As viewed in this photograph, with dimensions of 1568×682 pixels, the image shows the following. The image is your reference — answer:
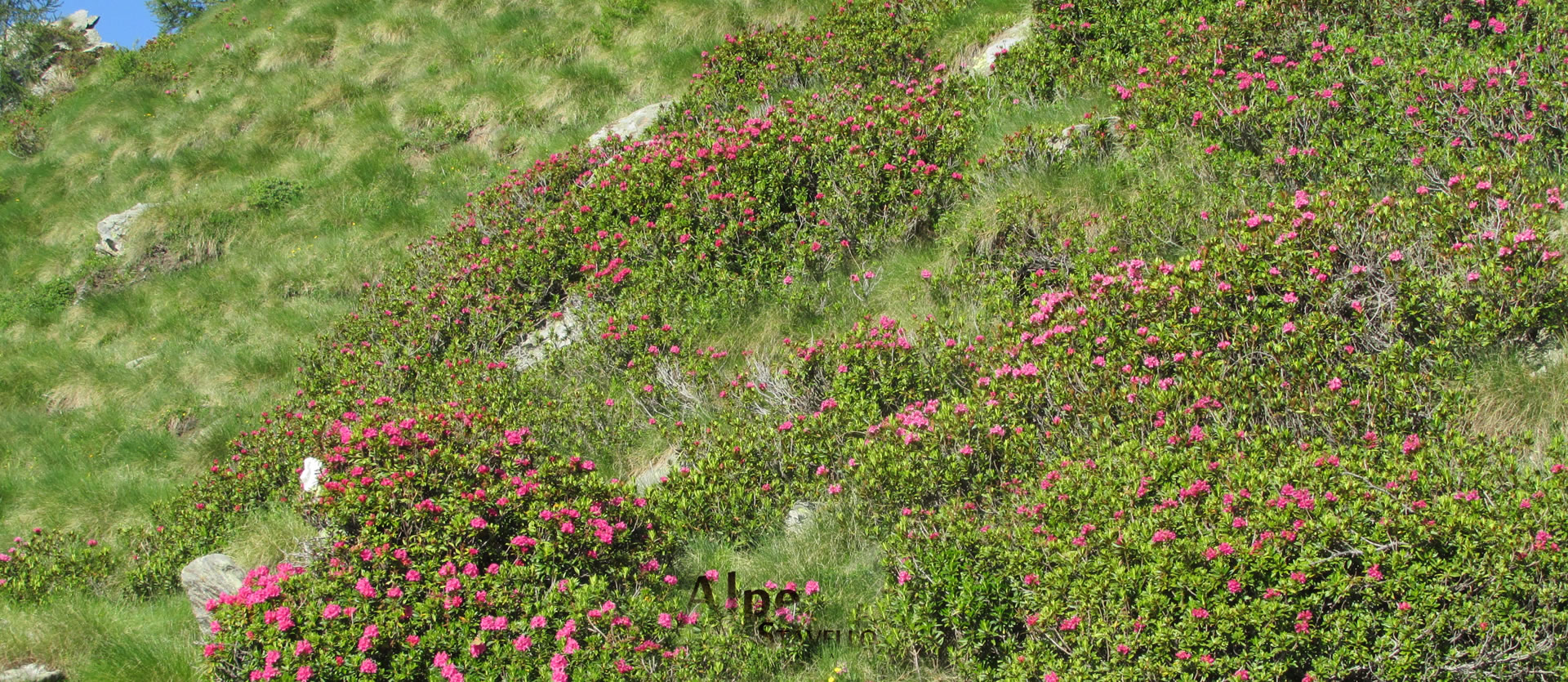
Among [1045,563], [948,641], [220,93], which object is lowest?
[948,641]

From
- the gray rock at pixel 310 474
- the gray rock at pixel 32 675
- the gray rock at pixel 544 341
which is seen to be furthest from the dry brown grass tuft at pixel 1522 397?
the gray rock at pixel 32 675

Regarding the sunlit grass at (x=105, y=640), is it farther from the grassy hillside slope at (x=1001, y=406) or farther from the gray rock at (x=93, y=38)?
the gray rock at (x=93, y=38)

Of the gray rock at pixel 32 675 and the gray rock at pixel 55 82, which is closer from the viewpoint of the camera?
the gray rock at pixel 32 675

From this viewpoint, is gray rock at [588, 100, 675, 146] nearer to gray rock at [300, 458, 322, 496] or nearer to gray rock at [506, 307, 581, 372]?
gray rock at [506, 307, 581, 372]

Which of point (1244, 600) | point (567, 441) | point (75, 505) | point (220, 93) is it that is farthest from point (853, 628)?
point (220, 93)

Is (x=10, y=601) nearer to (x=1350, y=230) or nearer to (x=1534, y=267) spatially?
(x=1350, y=230)

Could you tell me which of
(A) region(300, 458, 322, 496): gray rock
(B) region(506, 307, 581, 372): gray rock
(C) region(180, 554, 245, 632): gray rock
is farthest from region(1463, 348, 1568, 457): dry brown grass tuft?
(A) region(300, 458, 322, 496): gray rock

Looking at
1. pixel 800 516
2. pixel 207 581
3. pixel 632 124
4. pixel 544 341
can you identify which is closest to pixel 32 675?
pixel 207 581
